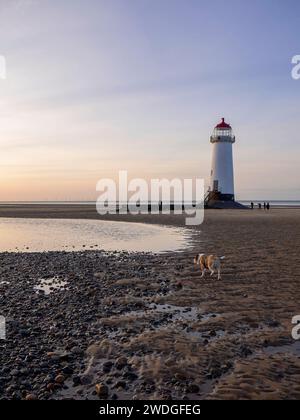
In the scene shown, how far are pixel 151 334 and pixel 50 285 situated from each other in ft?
19.4

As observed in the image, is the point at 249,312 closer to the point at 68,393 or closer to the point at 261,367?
the point at 261,367

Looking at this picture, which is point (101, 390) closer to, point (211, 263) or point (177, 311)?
point (177, 311)

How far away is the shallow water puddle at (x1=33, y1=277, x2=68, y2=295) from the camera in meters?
11.9

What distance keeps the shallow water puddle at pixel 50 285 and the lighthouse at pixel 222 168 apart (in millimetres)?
55546

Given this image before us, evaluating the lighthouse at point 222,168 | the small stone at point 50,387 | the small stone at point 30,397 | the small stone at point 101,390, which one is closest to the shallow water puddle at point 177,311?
the small stone at point 101,390

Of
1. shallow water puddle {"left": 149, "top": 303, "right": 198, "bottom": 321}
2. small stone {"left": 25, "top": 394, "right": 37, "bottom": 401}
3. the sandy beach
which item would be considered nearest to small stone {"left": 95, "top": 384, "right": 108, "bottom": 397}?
the sandy beach

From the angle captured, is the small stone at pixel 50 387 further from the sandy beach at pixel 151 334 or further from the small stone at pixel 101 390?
the small stone at pixel 101 390

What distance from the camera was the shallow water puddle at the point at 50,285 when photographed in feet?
39.2

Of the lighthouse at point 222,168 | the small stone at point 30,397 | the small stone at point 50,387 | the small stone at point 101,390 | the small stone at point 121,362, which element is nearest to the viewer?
the small stone at point 30,397

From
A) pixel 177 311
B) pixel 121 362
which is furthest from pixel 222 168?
pixel 121 362

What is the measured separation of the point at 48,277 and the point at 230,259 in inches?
320

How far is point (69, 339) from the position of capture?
7648mm
